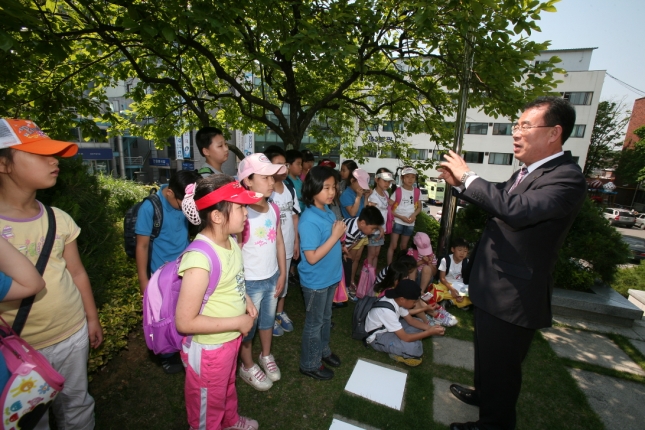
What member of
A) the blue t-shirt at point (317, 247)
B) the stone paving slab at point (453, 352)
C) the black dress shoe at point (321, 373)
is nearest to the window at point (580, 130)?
the stone paving slab at point (453, 352)

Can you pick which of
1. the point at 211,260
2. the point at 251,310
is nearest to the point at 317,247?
the point at 251,310

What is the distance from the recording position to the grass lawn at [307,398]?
2.47 m

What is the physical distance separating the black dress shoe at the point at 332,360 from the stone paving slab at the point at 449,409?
0.94 meters

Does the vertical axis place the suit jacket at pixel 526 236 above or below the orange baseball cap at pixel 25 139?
below

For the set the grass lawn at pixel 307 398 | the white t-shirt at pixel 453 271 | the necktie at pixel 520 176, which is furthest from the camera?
the white t-shirt at pixel 453 271

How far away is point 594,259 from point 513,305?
443cm

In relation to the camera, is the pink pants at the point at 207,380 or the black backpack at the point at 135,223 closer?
the pink pants at the point at 207,380

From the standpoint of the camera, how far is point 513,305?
2035mm

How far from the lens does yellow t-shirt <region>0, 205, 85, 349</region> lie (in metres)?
1.57

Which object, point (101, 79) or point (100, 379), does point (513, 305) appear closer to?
point (100, 379)

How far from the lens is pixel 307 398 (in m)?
2.70

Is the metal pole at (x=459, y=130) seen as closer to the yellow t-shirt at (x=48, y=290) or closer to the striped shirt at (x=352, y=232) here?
the striped shirt at (x=352, y=232)

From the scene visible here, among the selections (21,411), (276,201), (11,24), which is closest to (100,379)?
(21,411)

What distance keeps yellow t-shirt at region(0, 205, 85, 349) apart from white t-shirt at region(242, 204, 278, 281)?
108cm
